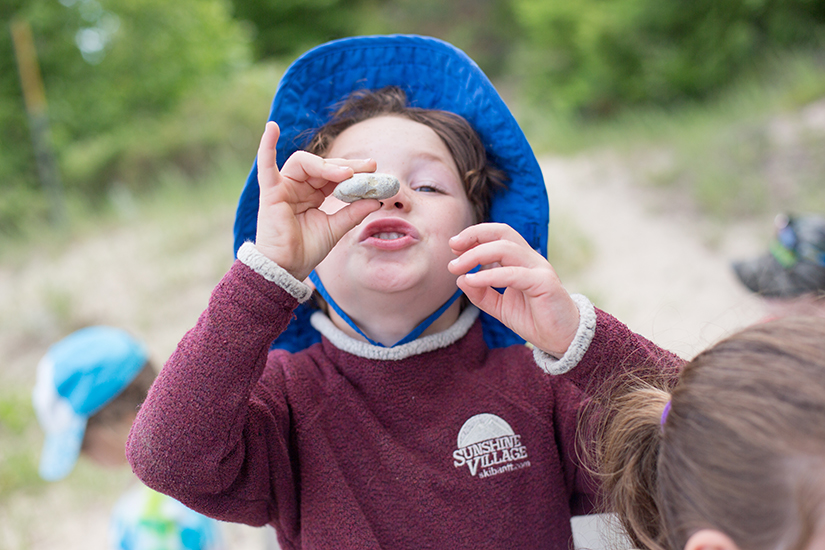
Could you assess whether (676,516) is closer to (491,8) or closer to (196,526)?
(196,526)

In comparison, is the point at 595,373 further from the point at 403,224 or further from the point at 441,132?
the point at 441,132

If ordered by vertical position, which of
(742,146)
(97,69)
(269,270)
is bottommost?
(269,270)

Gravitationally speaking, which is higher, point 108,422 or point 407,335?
point 407,335

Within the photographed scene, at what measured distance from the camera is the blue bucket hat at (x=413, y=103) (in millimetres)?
1679

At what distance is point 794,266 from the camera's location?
2852 mm

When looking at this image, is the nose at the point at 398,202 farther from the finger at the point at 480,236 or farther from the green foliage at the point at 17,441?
the green foliage at the point at 17,441

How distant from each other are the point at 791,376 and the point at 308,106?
1.36m

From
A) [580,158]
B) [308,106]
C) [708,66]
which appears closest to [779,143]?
[580,158]

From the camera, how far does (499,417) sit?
1.47 metres

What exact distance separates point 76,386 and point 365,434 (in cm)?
131

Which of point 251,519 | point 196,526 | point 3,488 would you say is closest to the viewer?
point 251,519

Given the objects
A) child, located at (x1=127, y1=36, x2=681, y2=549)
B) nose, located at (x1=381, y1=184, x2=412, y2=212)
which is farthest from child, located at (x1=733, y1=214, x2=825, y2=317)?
nose, located at (x1=381, y1=184, x2=412, y2=212)

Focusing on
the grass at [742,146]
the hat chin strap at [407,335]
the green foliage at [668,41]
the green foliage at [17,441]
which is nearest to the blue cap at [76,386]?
the hat chin strap at [407,335]

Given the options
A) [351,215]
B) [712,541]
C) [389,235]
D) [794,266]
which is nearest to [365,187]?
[351,215]
